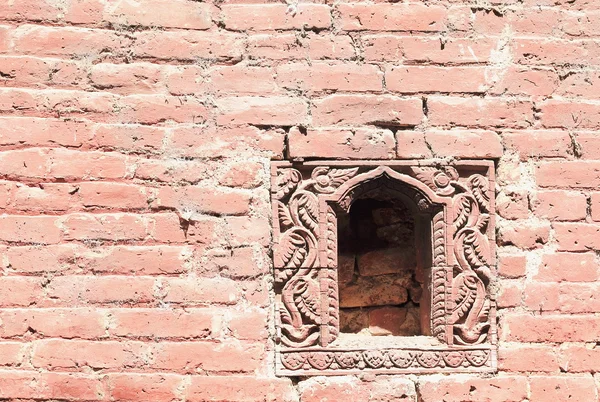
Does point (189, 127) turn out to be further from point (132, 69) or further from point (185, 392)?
point (185, 392)

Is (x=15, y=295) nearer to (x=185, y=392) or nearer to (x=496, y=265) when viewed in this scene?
(x=185, y=392)

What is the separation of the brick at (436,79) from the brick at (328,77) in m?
0.08

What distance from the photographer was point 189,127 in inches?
136

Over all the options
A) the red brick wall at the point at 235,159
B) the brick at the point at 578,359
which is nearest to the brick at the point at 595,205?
the red brick wall at the point at 235,159

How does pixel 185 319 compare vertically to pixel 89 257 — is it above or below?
below

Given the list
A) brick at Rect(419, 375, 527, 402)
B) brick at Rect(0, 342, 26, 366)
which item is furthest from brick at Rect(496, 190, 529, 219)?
brick at Rect(0, 342, 26, 366)

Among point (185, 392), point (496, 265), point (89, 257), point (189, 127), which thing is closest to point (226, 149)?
point (189, 127)

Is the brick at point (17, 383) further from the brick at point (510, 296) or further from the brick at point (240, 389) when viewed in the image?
the brick at point (510, 296)

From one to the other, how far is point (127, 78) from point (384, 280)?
155 cm

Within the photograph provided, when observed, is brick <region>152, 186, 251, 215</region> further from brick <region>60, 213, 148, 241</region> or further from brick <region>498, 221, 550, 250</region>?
brick <region>498, 221, 550, 250</region>

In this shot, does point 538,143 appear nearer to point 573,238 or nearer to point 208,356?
point 573,238

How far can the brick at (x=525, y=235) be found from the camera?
3504 millimetres

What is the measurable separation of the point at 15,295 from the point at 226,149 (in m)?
1.11

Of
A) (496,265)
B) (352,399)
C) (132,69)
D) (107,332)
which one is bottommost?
(352,399)
